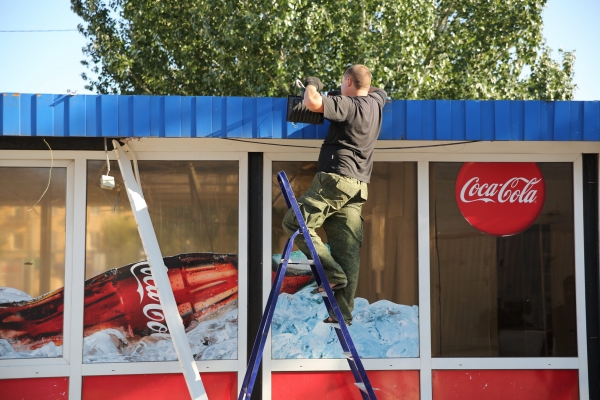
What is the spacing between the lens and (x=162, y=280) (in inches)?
195

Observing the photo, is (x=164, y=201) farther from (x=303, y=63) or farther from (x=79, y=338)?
(x=303, y=63)

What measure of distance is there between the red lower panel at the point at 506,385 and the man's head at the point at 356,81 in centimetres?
245

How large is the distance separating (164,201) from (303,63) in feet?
47.5

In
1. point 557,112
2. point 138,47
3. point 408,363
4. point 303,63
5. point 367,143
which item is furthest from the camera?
point 138,47

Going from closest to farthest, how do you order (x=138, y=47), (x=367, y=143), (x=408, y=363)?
(x=367, y=143) < (x=408, y=363) < (x=138, y=47)

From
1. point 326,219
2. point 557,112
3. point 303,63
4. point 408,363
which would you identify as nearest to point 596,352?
point 408,363

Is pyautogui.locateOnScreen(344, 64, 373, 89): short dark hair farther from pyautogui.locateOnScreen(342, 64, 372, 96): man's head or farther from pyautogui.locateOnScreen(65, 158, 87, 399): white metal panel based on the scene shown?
pyautogui.locateOnScreen(65, 158, 87, 399): white metal panel

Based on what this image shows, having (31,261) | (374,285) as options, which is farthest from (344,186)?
(31,261)

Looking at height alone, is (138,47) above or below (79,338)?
above

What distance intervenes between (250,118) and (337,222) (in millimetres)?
1081

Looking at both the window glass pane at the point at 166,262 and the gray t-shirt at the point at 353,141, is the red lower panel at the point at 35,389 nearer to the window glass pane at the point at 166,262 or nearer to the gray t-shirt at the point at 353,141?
the window glass pane at the point at 166,262

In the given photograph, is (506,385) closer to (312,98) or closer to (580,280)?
(580,280)

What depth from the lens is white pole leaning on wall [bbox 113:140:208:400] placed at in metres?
4.73

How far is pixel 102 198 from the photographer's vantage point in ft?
18.2
